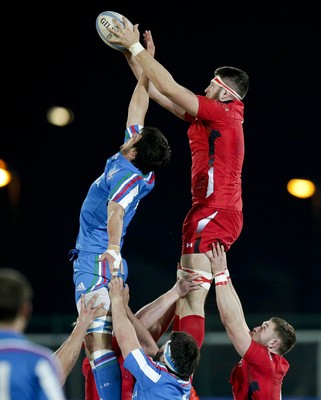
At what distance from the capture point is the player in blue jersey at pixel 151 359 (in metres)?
7.06

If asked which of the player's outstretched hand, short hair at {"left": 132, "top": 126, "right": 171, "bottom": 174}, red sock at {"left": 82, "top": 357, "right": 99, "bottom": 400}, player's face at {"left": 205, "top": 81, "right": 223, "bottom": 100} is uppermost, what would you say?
the player's outstretched hand

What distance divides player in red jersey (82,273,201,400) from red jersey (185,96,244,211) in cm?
68

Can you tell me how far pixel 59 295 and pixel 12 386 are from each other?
1955cm

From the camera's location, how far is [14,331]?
4.61 meters

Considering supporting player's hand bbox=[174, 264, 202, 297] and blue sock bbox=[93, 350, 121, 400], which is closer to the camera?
blue sock bbox=[93, 350, 121, 400]

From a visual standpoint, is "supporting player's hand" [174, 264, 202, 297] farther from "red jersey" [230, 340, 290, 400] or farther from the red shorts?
"red jersey" [230, 340, 290, 400]

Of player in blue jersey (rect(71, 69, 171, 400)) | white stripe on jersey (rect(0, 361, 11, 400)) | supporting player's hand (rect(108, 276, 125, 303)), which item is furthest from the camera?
player in blue jersey (rect(71, 69, 171, 400))

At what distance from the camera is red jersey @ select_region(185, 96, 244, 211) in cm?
771

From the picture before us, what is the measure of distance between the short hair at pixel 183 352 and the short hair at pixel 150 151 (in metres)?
1.33

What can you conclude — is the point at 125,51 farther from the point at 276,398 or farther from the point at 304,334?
the point at 304,334

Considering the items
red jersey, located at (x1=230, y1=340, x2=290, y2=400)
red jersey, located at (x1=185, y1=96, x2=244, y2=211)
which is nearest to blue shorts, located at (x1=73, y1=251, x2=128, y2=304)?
red jersey, located at (x1=185, y1=96, x2=244, y2=211)

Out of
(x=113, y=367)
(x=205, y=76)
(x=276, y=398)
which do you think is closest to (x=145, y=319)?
(x=113, y=367)

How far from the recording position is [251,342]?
7953mm

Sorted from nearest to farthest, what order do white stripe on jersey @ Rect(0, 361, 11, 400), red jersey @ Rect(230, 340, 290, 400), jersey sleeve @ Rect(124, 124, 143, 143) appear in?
1. white stripe on jersey @ Rect(0, 361, 11, 400)
2. jersey sleeve @ Rect(124, 124, 143, 143)
3. red jersey @ Rect(230, 340, 290, 400)
